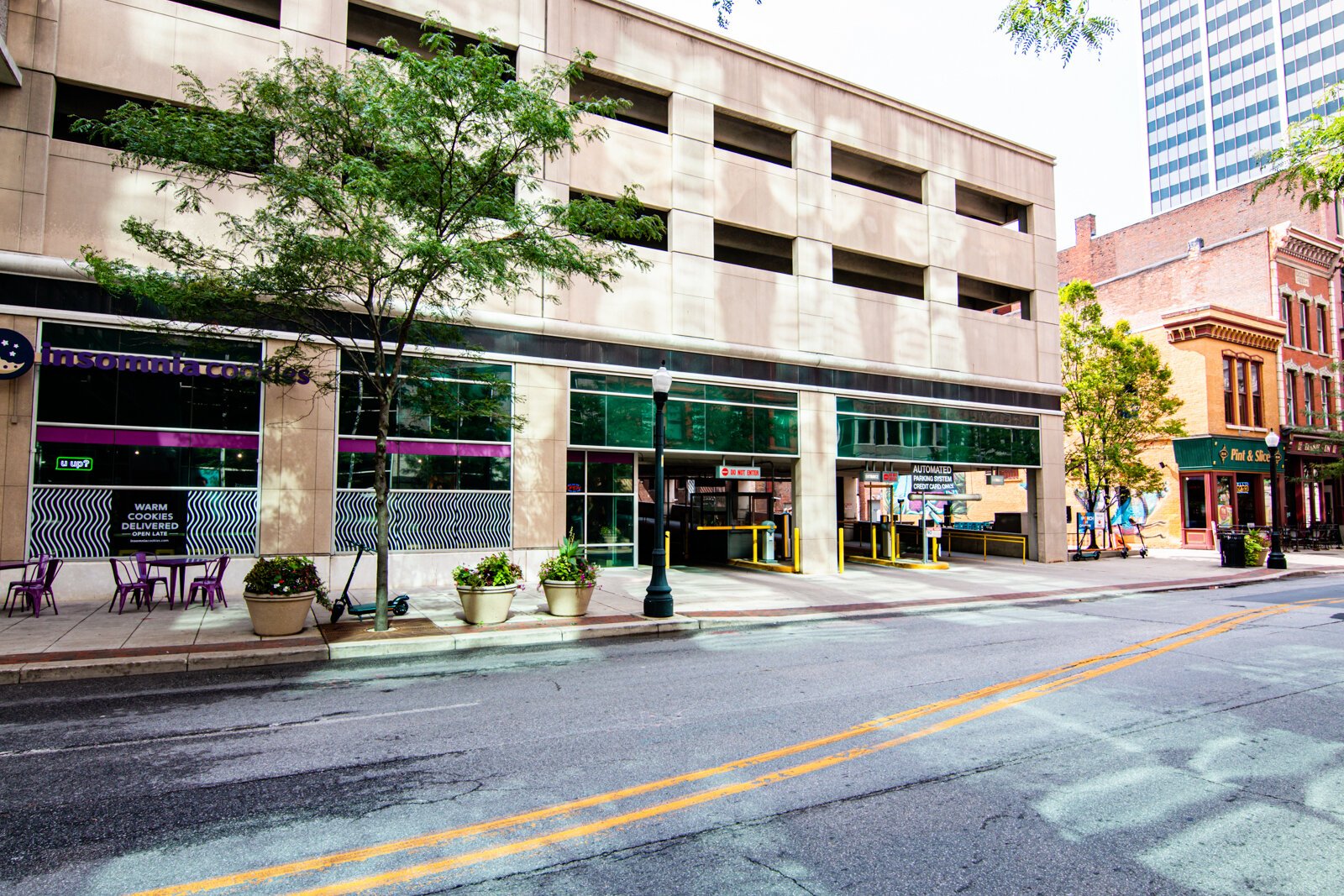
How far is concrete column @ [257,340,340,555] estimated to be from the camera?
1447 cm

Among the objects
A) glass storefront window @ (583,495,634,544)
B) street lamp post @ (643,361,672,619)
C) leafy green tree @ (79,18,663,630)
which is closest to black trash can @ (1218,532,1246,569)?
glass storefront window @ (583,495,634,544)

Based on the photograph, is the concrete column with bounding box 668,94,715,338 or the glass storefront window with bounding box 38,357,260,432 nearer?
the glass storefront window with bounding box 38,357,260,432

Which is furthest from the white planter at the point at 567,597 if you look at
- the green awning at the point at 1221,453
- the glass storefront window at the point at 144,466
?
the green awning at the point at 1221,453

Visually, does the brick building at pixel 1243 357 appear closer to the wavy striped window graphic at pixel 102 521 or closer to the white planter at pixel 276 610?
the white planter at pixel 276 610

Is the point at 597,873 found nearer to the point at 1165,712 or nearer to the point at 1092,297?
the point at 1165,712

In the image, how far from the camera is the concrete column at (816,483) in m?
20.3

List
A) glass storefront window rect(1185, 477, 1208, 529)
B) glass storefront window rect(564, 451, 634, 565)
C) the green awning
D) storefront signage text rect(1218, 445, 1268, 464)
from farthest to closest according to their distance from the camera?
glass storefront window rect(1185, 477, 1208, 529) < storefront signage text rect(1218, 445, 1268, 464) < the green awning < glass storefront window rect(564, 451, 634, 565)

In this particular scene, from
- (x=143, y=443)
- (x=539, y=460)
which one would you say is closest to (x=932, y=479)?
(x=539, y=460)

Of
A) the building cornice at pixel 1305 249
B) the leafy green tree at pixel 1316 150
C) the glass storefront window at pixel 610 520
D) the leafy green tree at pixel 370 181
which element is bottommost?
the glass storefront window at pixel 610 520

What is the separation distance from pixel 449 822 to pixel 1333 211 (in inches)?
2019

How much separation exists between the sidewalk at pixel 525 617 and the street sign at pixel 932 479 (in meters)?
2.48

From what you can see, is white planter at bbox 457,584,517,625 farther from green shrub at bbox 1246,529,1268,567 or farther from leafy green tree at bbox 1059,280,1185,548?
green shrub at bbox 1246,529,1268,567

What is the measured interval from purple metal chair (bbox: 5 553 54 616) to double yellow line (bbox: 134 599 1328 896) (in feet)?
36.0

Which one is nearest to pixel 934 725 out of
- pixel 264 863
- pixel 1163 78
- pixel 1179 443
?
pixel 264 863
